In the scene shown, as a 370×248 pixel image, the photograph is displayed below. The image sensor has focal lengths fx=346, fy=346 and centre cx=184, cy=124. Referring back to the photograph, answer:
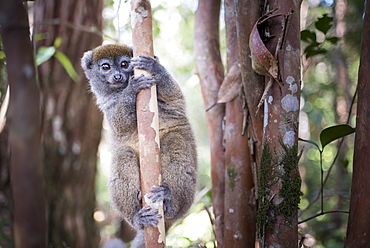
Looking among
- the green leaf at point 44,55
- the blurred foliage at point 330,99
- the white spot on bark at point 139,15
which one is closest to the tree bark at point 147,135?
the white spot on bark at point 139,15

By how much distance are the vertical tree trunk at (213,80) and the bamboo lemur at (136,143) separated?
0.28 metres

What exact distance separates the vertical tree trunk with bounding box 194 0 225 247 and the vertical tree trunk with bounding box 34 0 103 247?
A: 8.82 feet

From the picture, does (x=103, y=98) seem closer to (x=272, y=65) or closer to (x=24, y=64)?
(x=272, y=65)

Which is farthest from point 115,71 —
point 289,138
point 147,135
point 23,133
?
point 23,133

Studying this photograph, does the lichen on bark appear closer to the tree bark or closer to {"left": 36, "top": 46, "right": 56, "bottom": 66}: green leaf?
the tree bark

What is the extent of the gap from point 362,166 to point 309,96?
214 inches

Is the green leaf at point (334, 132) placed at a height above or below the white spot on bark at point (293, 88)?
below

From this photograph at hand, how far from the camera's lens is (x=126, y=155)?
373cm

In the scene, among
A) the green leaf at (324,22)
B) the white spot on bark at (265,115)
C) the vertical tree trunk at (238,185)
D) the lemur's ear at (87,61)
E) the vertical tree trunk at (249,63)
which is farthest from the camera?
the lemur's ear at (87,61)

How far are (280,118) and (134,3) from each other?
151cm

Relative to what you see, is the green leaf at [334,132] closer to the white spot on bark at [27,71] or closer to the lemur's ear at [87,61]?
the white spot on bark at [27,71]

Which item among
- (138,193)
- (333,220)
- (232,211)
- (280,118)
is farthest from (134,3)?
(333,220)

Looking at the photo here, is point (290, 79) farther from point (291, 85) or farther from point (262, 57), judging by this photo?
point (262, 57)

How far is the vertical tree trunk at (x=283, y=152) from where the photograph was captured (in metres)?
2.65
